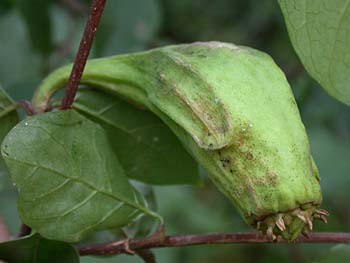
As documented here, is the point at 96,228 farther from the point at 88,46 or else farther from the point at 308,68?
the point at 308,68

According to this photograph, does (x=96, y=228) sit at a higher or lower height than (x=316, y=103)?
higher

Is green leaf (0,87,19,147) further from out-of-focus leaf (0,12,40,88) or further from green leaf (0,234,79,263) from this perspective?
out-of-focus leaf (0,12,40,88)

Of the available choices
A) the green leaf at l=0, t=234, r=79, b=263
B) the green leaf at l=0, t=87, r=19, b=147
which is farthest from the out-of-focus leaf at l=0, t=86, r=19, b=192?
the green leaf at l=0, t=234, r=79, b=263

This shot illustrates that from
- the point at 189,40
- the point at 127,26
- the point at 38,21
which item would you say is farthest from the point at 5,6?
the point at 189,40

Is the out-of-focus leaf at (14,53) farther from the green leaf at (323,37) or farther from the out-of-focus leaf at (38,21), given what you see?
the green leaf at (323,37)

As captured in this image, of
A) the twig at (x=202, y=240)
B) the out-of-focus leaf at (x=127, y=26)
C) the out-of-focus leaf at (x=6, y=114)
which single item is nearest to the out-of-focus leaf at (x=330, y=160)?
the out-of-focus leaf at (x=127, y=26)

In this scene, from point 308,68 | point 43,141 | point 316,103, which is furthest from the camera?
point 316,103

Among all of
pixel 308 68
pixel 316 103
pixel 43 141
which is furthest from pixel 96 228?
pixel 316 103
